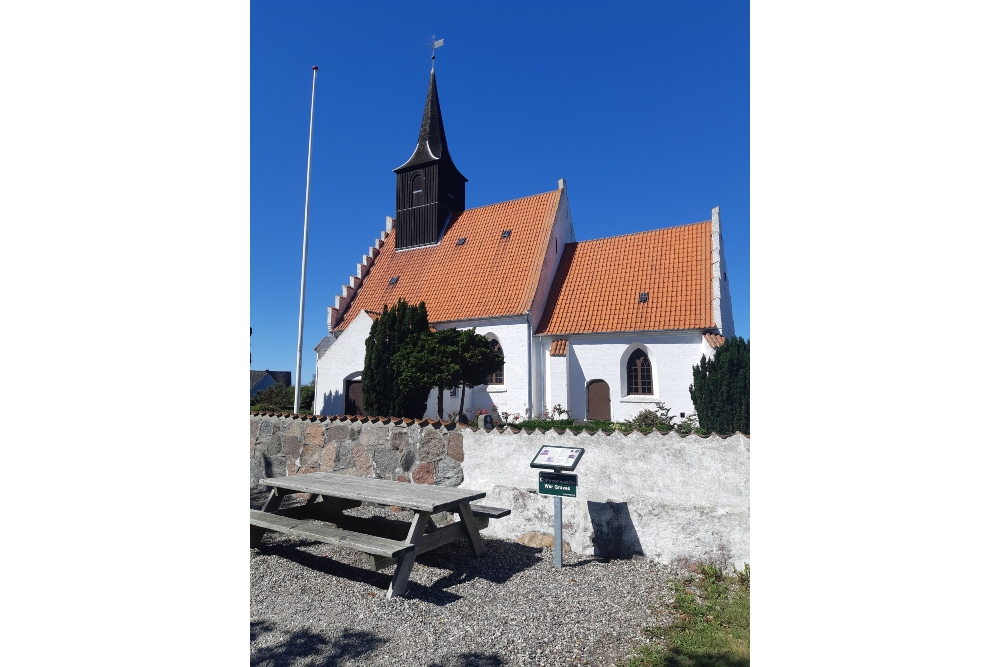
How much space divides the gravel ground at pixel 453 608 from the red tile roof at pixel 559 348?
8.11 m

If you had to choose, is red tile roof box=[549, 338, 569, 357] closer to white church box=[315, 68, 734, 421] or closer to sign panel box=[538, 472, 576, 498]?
white church box=[315, 68, 734, 421]

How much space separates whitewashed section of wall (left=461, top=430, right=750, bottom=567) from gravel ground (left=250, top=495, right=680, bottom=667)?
0.51ft

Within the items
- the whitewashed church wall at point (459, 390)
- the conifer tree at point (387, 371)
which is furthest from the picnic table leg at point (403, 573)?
the whitewashed church wall at point (459, 390)

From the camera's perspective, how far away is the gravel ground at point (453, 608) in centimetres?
221

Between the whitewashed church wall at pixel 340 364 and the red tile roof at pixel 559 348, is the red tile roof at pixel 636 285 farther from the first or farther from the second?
the whitewashed church wall at pixel 340 364

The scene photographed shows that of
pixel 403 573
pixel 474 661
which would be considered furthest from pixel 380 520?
pixel 474 661

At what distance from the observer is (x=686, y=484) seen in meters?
3.33

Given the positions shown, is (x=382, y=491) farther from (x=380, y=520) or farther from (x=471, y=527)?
(x=471, y=527)

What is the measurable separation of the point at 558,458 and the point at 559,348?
27.9 feet

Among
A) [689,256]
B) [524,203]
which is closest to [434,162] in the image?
[524,203]

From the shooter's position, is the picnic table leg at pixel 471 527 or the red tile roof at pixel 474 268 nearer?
the picnic table leg at pixel 471 527

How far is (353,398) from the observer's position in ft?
37.9
